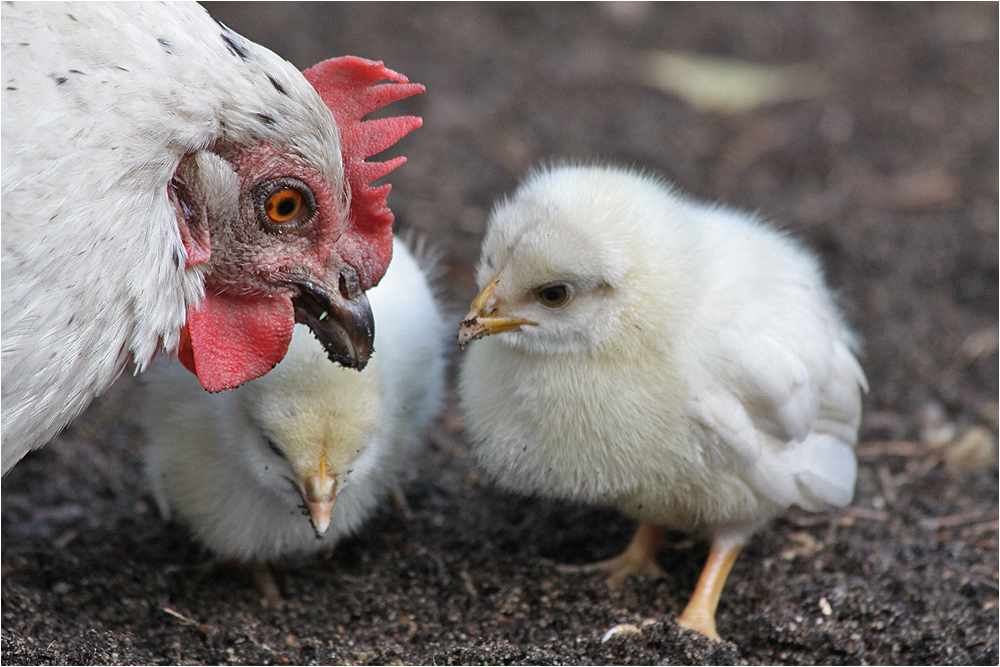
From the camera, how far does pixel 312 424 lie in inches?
107

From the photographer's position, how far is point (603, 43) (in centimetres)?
677

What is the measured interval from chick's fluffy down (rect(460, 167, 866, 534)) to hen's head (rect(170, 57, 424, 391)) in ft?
1.30

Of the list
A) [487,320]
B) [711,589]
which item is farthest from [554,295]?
[711,589]

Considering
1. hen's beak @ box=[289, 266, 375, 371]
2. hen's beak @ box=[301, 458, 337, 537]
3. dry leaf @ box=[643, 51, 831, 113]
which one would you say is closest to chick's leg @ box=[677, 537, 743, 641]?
hen's beak @ box=[301, 458, 337, 537]

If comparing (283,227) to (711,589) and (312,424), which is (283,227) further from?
(711,589)

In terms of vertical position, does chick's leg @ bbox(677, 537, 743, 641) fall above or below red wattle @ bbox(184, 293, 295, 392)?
below

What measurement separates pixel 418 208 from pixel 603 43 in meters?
2.40

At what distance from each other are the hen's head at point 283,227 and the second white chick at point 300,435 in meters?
0.17

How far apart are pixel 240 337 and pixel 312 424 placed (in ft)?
1.03

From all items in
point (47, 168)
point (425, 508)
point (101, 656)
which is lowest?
point (425, 508)

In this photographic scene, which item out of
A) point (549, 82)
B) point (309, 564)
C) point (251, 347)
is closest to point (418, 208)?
point (549, 82)

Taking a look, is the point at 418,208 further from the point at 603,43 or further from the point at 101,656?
the point at 101,656

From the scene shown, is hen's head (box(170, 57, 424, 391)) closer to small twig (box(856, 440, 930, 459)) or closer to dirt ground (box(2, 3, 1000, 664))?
dirt ground (box(2, 3, 1000, 664))

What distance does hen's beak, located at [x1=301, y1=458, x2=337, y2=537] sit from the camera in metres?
2.71
